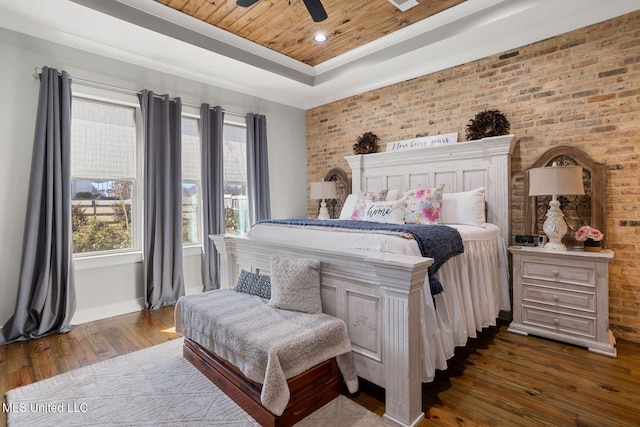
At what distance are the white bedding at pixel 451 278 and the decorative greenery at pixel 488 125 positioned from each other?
1.00m

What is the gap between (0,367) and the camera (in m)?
2.40

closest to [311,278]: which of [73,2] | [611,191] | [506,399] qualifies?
[506,399]

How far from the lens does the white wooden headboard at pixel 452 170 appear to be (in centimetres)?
328

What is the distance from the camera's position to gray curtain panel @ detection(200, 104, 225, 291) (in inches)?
165

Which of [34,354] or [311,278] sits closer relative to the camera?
[311,278]

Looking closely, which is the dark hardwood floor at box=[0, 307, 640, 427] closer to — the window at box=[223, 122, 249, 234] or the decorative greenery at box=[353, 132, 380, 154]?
the window at box=[223, 122, 249, 234]

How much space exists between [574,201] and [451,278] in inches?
66.2

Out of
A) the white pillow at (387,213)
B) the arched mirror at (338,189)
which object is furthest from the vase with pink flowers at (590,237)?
the arched mirror at (338,189)

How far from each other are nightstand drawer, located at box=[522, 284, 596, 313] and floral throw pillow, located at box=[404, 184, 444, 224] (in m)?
0.97

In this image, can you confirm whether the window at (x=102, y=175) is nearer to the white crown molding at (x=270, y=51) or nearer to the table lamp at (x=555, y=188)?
the white crown molding at (x=270, y=51)

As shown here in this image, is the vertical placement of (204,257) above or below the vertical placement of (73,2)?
below

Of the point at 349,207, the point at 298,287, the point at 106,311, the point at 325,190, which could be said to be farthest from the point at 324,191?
the point at 106,311

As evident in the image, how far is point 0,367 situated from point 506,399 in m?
3.49

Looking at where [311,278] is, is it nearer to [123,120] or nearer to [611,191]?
[611,191]
